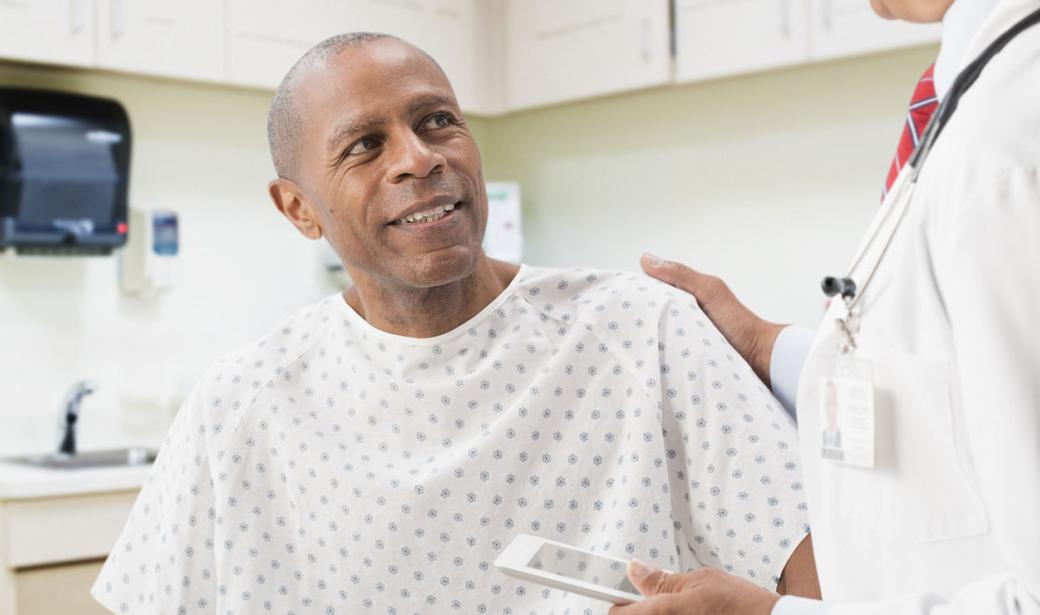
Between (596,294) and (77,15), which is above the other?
(77,15)

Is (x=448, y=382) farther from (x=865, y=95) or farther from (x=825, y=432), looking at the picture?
(x=865, y=95)

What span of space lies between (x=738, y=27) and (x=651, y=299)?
5.79 feet

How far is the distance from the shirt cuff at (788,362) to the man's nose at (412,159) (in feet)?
1.56

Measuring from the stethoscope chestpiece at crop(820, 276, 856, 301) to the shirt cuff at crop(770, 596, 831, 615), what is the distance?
0.22 metres

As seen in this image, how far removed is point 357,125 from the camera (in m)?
1.44

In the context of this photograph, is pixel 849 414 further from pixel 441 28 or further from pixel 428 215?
pixel 441 28

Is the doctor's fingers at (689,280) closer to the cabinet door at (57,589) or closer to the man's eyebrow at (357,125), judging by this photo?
the man's eyebrow at (357,125)

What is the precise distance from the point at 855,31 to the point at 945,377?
7.28ft

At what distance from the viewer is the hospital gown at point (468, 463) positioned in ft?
4.39

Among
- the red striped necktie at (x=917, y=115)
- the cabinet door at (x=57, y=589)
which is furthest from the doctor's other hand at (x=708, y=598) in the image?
the cabinet door at (x=57, y=589)

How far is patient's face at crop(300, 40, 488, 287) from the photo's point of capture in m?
1.42

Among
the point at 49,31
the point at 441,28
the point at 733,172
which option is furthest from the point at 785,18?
the point at 49,31

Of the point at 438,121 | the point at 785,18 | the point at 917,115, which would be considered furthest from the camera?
the point at 785,18

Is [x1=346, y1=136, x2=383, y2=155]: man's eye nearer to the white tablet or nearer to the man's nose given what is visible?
the man's nose
